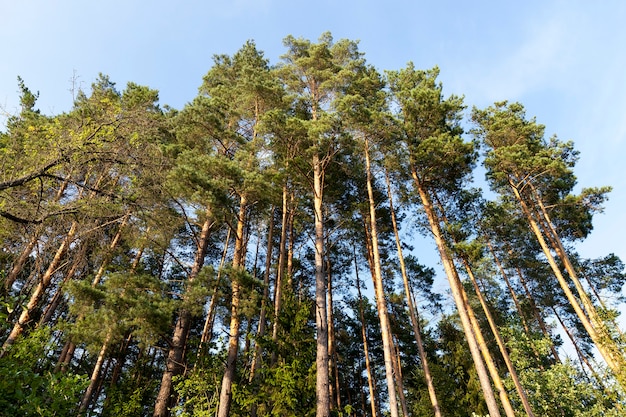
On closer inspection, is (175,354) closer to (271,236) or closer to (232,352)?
(232,352)

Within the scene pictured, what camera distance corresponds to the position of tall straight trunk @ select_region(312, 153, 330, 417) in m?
7.51

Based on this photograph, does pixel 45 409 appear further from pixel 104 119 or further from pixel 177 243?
pixel 177 243

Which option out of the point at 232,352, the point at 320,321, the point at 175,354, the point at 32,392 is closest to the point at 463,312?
the point at 320,321

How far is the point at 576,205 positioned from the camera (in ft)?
49.3

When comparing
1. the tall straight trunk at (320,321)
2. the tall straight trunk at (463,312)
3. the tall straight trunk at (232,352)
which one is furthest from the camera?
the tall straight trunk at (463,312)

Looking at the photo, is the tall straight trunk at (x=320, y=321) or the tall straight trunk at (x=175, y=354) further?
the tall straight trunk at (x=175, y=354)

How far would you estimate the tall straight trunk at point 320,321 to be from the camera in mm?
7508

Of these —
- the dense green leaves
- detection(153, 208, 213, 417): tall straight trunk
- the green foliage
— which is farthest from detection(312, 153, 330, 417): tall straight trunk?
the green foliage

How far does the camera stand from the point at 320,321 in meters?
8.97

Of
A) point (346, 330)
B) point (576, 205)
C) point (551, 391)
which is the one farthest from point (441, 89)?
point (346, 330)

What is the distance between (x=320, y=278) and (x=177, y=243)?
24.8 feet

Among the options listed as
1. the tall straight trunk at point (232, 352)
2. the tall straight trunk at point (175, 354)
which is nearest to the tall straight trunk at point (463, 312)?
the tall straight trunk at point (232, 352)

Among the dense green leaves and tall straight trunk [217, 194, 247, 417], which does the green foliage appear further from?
tall straight trunk [217, 194, 247, 417]

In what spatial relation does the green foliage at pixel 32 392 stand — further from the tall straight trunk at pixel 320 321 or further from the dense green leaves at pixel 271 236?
the tall straight trunk at pixel 320 321
